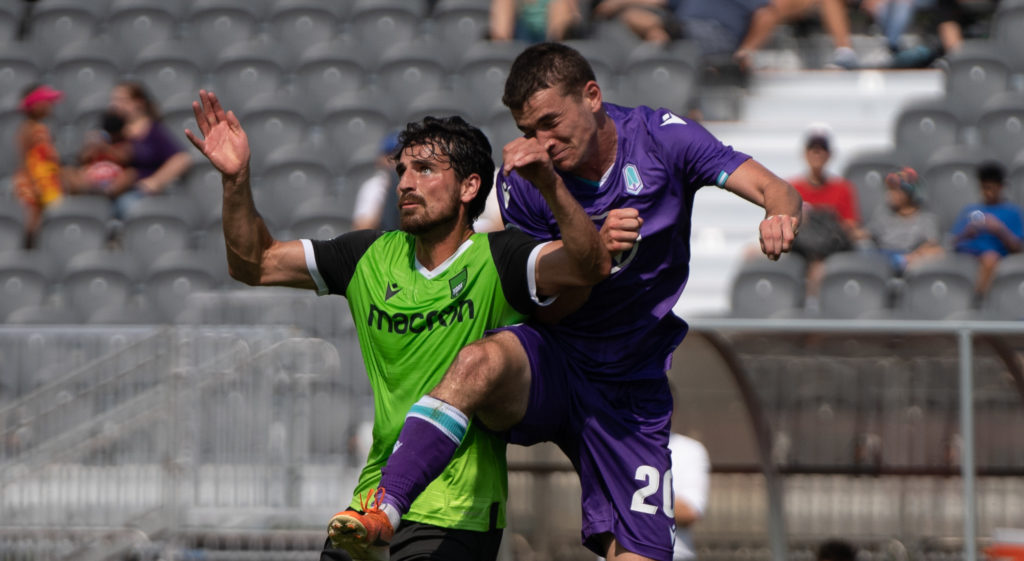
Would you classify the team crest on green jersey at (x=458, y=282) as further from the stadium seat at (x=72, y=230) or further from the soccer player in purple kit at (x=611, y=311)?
the stadium seat at (x=72, y=230)

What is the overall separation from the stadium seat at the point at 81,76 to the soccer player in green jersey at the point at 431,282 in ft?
27.8

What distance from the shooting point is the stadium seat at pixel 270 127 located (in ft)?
39.3

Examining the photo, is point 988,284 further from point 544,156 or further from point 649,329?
point 544,156

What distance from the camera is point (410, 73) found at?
12.2m

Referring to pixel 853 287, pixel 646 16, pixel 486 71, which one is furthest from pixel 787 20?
pixel 853 287

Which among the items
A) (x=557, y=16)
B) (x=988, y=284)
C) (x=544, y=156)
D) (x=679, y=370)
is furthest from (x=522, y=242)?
(x=557, y=16)

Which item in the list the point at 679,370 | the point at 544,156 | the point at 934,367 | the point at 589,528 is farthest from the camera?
the point at 679,370

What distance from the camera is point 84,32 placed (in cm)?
1365

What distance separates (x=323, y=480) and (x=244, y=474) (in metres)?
0.43

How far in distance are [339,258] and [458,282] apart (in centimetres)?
47

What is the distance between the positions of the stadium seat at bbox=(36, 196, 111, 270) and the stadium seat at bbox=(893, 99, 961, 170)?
19.6 feet

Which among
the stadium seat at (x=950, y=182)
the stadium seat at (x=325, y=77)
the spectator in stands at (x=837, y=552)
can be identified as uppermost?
the stadium seat at (x=325, y=77)

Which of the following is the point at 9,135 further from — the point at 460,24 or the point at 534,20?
the point at 534,20

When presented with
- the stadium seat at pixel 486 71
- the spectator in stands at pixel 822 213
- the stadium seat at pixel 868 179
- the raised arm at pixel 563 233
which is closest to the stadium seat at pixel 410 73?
the stadium seat at pixel 486 71
